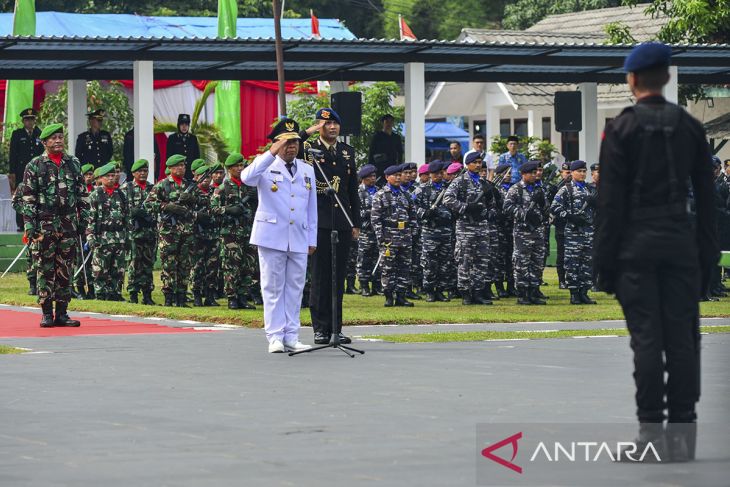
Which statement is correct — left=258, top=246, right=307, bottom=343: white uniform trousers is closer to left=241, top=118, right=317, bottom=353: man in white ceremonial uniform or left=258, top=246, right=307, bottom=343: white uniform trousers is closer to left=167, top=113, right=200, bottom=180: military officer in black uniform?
left=241, top=118, right=317, bottom=353: man in white ceremonial uniform

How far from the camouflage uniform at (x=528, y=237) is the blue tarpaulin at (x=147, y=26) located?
2225 cm

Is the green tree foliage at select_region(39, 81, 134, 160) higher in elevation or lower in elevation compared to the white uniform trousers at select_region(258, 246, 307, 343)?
higher

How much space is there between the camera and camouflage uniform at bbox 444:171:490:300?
22.3 meters

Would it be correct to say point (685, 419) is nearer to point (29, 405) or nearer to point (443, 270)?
point (29, 405)

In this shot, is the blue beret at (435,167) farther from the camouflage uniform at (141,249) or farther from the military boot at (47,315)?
the military boot at (47,315)

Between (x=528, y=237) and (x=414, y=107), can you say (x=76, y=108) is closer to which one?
(x=414, y=107)

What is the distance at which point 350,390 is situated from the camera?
11000 millimetres

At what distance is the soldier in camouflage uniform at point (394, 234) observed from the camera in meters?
21.8

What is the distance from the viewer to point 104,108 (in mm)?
41188

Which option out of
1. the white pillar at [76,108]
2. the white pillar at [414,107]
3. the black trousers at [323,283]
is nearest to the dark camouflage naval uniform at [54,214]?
the black trousers at [323,283]

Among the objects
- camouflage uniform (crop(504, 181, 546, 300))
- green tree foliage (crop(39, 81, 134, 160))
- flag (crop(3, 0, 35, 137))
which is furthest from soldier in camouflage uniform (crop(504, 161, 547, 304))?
green tree foliage (crop(39, 81, 134, 160))

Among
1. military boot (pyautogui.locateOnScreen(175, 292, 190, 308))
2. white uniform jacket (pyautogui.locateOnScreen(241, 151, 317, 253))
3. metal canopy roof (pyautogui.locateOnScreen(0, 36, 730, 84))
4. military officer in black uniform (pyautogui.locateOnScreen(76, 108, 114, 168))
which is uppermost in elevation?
metal canopy roof (pyautogui.locateOnScreen(0, 36, 730, 84))

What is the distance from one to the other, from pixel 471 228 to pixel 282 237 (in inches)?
341

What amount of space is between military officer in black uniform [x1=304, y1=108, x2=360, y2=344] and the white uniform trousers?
0.61 meters
